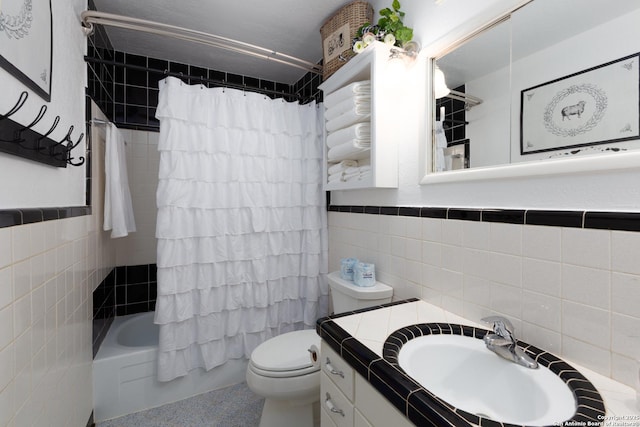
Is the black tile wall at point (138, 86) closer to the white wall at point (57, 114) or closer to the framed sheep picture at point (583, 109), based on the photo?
the white wall at point (57, 114)

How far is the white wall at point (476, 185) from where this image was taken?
0.72 meters

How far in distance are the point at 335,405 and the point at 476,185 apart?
909 mm

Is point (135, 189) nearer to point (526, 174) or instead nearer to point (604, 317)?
point (526, 174)

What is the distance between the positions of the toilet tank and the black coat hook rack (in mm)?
1299

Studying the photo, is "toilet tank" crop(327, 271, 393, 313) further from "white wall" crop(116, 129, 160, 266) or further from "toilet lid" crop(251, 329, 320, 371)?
"white wall" crop(116, 129, 160, 266)

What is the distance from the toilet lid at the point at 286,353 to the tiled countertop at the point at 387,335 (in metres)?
0.52

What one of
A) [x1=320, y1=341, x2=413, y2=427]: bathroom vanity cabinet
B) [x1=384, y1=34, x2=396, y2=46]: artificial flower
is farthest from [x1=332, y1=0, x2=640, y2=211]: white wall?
[x1=320, y1=341, x2=413, y2=427]: bathroom vanity cabinet

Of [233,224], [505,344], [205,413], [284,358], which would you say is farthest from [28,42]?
[205,413]

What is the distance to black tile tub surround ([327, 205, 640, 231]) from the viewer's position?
0.69 metres

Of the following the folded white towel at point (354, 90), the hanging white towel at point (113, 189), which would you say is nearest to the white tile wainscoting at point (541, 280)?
the folded white towel at point (354, 90)

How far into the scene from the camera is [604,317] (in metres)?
0.72

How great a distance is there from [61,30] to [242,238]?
1278 millimetres

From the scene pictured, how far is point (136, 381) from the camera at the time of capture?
1682 millimetres

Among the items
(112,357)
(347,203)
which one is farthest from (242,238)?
(112,357)
